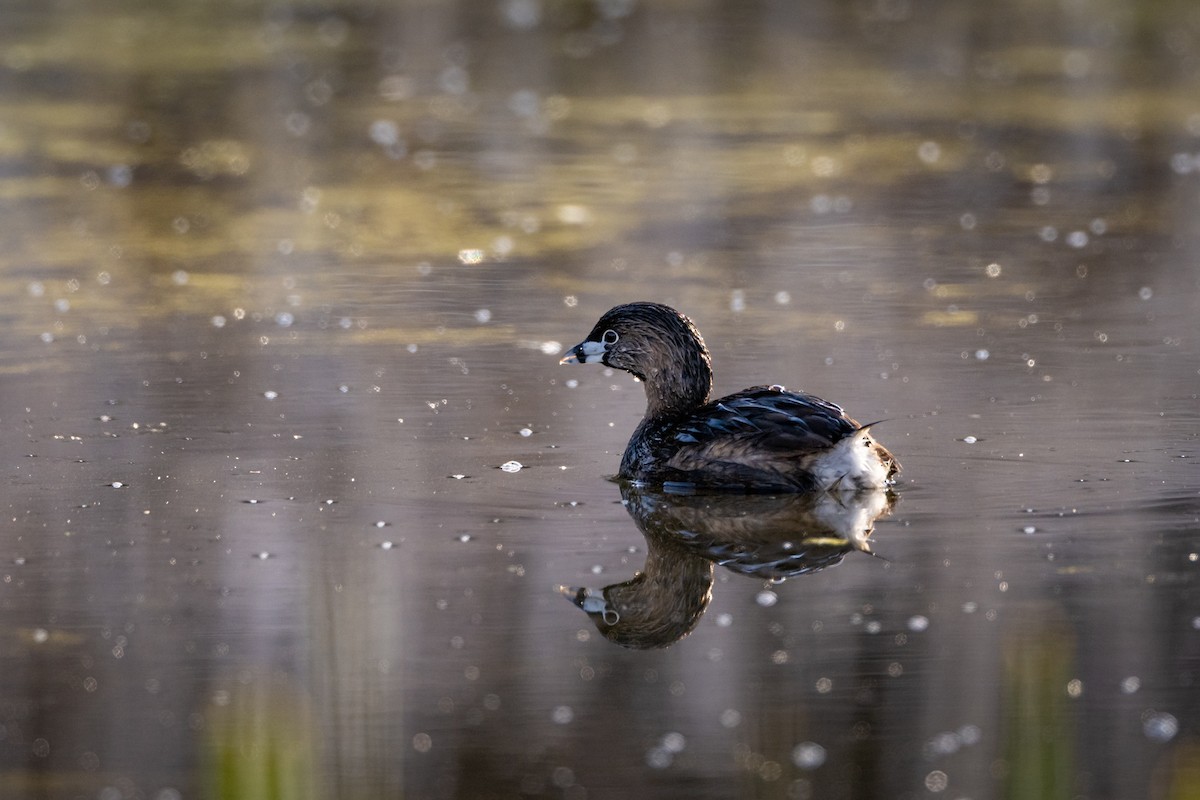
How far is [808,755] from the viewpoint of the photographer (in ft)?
18.5

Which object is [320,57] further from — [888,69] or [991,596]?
[991,596]

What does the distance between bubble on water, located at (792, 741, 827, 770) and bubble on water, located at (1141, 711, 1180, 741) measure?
1004 mm

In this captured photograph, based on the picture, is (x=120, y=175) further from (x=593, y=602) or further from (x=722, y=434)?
(x=593, y=602)

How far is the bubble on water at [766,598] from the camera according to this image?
6.88 metres

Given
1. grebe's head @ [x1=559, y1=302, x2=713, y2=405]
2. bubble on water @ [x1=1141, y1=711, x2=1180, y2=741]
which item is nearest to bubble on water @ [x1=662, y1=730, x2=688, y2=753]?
bubble on water @ [x1=1141, y1=711, x2=1180, y2=741]

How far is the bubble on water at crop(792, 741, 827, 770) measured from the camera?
557 centimetres

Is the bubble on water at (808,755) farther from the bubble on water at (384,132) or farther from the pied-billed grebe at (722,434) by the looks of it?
the bubble on water at (384,132)

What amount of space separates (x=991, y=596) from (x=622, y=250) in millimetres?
7310

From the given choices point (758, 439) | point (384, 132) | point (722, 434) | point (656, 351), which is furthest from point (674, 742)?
point (384, 132)

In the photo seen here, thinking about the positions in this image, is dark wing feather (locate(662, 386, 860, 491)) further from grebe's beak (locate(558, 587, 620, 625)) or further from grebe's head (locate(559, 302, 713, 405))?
grebe's beak (locate(558, 587, 620, 625))

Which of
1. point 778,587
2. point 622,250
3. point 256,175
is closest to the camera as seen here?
point 778,587

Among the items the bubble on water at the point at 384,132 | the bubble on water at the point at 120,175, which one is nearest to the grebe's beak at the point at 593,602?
the bubble on water at the point at 120,175

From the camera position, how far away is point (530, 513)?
787 cm

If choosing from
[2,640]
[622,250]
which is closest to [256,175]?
[622,250]
